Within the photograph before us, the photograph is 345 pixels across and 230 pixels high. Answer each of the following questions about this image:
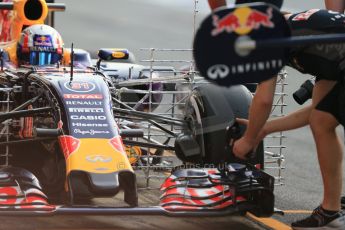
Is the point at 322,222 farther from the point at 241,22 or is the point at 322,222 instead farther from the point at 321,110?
the point at 241,22

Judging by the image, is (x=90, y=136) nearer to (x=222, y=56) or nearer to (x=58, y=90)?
(x=58, y=90)

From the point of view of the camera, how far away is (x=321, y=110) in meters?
5.44

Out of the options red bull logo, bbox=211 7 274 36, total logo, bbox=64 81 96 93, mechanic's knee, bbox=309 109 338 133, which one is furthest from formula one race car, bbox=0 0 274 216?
red bull logo, bbox=211 7 274 36

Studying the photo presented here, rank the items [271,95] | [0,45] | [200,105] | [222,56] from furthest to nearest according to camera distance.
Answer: [0,45] → [200,105] → [271,95] → [222,56]

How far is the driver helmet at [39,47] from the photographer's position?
23.8ft

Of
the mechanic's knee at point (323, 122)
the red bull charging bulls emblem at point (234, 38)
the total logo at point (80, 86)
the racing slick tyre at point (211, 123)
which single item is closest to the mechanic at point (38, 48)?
the total logo at point (80, 86)

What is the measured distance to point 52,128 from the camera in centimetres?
612

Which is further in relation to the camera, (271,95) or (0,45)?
(0,45)

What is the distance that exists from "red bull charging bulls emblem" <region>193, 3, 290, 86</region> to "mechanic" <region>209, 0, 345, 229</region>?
49.7 inches

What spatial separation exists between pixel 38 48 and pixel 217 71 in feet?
12.2

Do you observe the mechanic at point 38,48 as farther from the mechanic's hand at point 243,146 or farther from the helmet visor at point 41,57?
the mechanic's hand at point 243,146

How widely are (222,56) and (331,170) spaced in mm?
1974

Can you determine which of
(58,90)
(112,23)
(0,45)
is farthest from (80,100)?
(112,23)

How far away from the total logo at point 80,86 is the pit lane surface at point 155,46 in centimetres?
78
